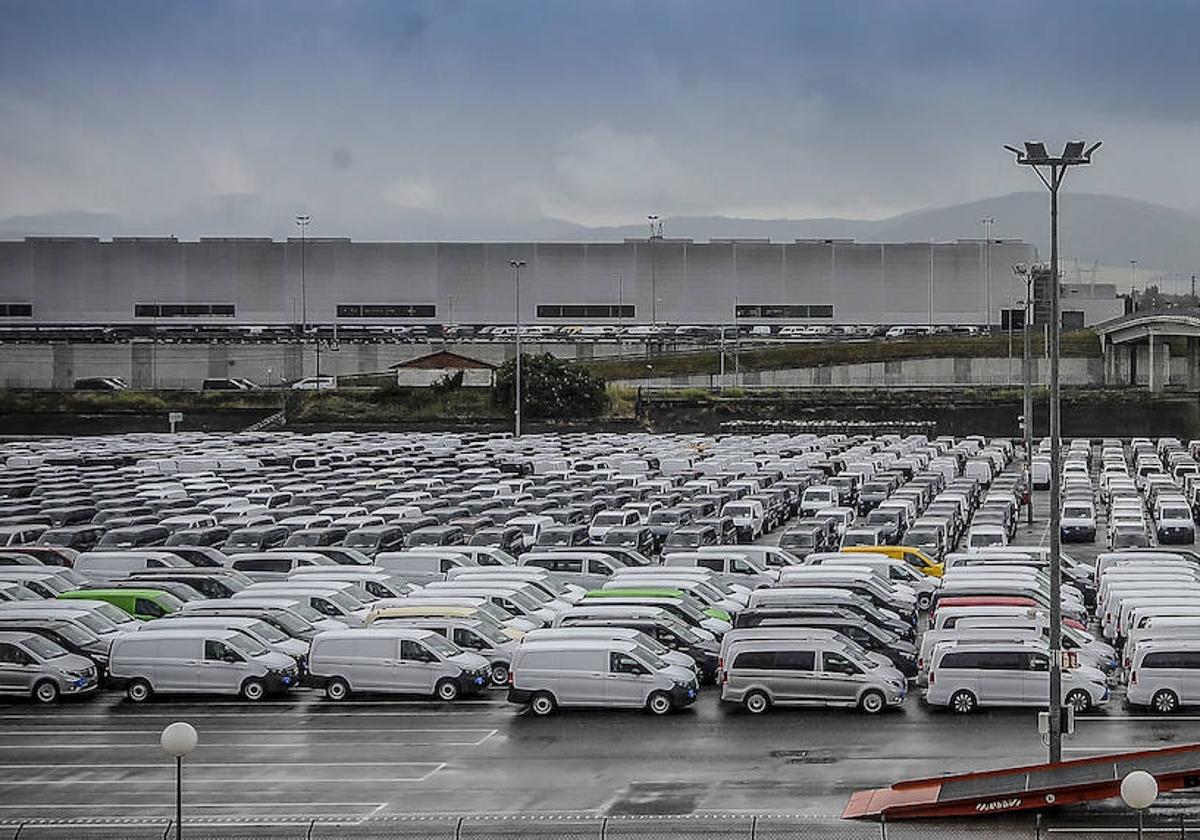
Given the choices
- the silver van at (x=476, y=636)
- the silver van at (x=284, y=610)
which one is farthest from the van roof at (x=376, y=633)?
the silver van at (x=284, y=610)

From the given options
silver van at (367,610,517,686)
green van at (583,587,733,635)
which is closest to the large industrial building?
green van at (583,587,733,635)

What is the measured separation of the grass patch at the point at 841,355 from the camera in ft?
262

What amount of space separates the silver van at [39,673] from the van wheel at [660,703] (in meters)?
6.70

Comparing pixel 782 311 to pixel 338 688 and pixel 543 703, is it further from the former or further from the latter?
pixel 543 703

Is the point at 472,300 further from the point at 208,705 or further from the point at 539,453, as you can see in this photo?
the point at 208,705

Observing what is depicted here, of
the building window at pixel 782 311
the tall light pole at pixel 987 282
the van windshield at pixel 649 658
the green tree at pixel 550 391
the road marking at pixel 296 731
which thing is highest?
the tall light pole at pixel 987 282

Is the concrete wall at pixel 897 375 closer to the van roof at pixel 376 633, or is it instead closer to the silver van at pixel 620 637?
the silver van at pixel 620 637

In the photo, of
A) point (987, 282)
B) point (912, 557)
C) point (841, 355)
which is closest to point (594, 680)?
point (912, 557)

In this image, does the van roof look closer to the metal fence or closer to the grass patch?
the metal fence

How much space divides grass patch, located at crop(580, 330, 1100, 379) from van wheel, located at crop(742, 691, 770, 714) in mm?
62115

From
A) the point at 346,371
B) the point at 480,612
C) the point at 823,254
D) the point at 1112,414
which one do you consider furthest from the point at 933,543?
the point at 823,254

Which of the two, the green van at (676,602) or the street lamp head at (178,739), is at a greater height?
the street lamp head at (178,739)

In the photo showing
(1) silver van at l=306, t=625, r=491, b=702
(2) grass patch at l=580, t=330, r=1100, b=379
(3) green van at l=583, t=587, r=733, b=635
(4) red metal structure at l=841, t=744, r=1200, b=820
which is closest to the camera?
(4) red metal structure at l=841, t=744, r=1200, b=820

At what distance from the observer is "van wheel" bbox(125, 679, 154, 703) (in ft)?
59.7
